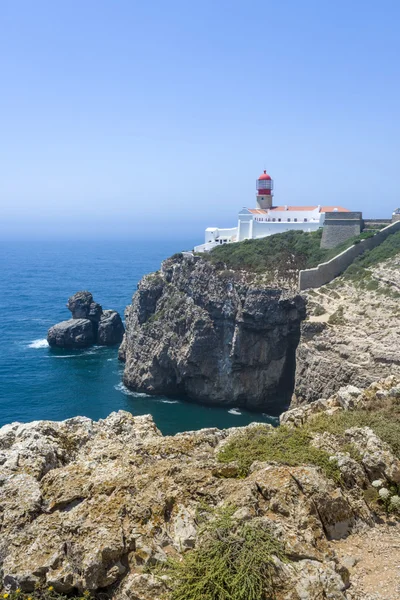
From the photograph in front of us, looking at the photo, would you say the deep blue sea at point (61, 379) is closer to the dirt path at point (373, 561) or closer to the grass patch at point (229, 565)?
the dirt path at point (373, 561)

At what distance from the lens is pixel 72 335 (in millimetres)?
61562

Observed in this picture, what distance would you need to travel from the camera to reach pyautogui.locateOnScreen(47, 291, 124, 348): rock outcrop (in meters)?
61.2

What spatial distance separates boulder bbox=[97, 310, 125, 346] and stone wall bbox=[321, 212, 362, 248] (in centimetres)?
2788

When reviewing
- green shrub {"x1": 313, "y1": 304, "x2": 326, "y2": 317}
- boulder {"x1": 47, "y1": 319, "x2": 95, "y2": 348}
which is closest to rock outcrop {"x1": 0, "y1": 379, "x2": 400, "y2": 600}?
green shrub {"x1": 313, "y1": 304, "x2": 326, "y2": 317}

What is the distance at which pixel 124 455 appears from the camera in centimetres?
1086

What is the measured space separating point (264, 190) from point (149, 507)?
6153 centimetres

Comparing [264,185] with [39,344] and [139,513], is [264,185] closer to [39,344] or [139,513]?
[39,344]

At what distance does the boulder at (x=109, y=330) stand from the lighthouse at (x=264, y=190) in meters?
24.4

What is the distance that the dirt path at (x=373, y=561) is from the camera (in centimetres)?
793

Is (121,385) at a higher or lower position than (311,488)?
lower

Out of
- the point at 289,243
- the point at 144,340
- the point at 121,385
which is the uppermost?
the point at 289,243

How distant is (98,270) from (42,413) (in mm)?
94780

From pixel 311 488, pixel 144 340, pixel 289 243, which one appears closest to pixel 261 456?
pixel 311 488

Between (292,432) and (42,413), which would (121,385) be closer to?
(42,413)
